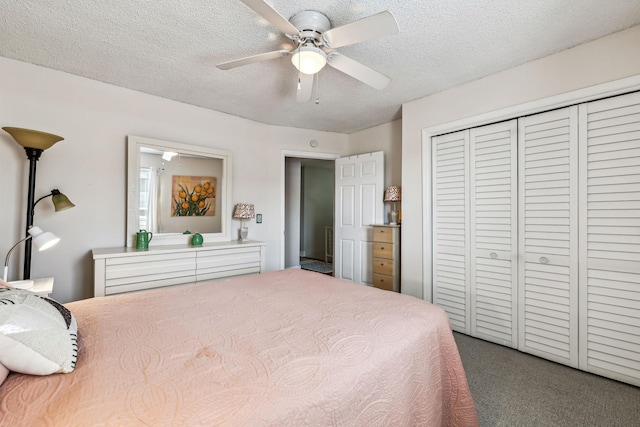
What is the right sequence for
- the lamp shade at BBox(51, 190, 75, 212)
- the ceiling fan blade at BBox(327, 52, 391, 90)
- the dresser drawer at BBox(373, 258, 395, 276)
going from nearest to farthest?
1. the ceiling fan blade at BBox(327, 52, 391, 90)
2. the lamp shade at BBox(51, 190, 75, 212)
3. the dresser drawer at BBox(373, 258, 395, 276)

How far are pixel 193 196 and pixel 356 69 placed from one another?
2307 millimetres

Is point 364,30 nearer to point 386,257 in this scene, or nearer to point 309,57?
point 309,57

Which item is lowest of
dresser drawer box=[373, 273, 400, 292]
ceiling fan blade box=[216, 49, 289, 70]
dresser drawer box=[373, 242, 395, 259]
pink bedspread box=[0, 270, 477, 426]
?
dresser drawer box=[373, 273, 400, 292]

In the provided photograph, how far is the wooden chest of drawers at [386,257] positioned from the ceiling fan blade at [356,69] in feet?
5.90

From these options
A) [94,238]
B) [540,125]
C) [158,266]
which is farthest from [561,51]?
[94,238]

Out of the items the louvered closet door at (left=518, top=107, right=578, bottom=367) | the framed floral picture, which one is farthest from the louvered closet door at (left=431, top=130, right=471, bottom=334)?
the framed floral picture

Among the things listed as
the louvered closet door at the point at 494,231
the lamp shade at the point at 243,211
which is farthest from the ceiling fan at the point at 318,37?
the lamp shade at the point at 243,211

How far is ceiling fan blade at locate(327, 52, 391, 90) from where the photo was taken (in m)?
1.88

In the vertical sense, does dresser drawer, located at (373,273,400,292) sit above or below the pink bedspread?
below

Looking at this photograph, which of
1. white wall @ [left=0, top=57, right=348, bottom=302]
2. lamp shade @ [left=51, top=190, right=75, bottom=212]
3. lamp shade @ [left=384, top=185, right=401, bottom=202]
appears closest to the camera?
lamp shade @ [left=51, top=190, right=75, bottom=212]

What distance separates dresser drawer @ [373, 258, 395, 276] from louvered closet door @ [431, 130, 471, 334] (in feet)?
1.66

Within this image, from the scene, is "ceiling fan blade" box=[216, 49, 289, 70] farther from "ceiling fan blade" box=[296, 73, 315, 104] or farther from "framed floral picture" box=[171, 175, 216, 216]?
"framed floral picture" box=[171, 175, 216, 216]

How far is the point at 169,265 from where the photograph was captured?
106 inches

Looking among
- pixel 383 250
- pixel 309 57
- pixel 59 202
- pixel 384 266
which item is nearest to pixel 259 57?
pixel 309 57
